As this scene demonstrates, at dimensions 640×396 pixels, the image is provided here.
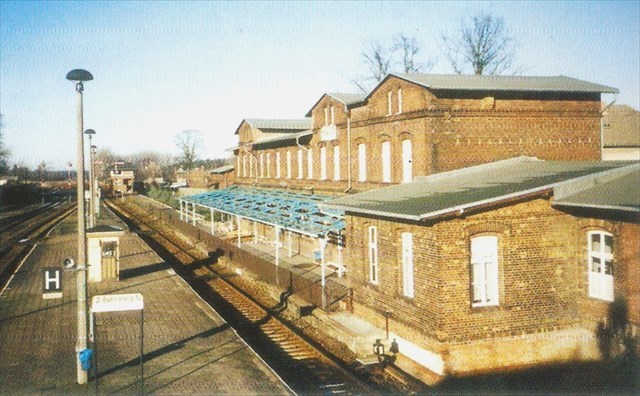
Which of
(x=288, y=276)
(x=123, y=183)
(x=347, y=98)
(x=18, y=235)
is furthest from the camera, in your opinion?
(x=123, y=183)

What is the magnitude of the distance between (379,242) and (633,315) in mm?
6315

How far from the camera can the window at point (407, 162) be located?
2261 cm

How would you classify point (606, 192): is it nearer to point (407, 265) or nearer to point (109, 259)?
point (407, 265)

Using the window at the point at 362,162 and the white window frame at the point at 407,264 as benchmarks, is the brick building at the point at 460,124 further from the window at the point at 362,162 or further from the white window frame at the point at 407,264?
the white window frame at the point at 407,264

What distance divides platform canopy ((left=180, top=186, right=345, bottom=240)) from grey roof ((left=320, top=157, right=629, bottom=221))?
6.71ft

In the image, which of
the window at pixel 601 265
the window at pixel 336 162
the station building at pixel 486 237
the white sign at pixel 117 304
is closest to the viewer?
the white sign at pixel 117 304

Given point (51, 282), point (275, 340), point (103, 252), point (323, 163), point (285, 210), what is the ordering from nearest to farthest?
point (51, 282)
point (275, 340)
point (103, 252)
point (285, 210)
point (323, 163)

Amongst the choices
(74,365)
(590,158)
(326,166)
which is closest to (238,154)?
(326,166)

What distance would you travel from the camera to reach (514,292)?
44.5 ft

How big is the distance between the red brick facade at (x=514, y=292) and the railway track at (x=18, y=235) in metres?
15.8

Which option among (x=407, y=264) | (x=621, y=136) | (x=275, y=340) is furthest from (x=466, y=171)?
(x=621, y=136)

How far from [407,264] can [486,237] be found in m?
2.24

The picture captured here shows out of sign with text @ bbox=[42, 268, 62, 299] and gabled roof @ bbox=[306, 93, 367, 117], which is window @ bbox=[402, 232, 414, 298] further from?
gabled roof @ bbox=[306, 93, 367, 117]

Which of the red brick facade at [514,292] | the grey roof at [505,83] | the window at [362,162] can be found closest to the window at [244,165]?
the window at [362,162]
